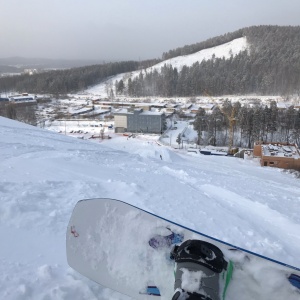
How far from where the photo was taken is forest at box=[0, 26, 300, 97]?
71.9m

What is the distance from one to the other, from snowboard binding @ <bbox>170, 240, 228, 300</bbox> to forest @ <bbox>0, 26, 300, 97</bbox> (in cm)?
7108

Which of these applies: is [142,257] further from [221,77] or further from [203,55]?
[203,55]

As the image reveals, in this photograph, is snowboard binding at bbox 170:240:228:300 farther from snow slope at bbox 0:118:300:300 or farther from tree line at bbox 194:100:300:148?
tree line at bbox 194:100:300:148

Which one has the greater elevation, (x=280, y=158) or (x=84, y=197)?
(x=84, y=197)

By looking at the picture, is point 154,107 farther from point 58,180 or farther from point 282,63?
point 58,180

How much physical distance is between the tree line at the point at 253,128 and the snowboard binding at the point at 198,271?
103ft

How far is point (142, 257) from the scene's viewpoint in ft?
9.00

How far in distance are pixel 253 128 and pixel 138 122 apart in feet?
47.1

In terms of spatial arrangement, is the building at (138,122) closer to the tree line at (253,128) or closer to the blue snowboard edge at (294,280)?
the tree line at (253,128)

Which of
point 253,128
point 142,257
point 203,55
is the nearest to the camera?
point 142,257

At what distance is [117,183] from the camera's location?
6.46 metres

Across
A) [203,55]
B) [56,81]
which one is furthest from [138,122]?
[203,55]

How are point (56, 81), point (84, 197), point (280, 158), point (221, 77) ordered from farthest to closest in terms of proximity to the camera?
point (56, 81), point (221, 77), point (280, 158), point (84, 197)

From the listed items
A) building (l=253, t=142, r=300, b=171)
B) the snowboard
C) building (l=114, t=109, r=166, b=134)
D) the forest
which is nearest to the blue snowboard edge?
the snowboard
